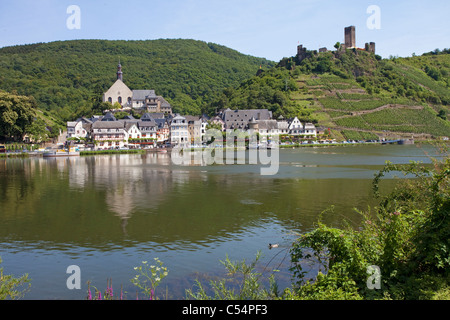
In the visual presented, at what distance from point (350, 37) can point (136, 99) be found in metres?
109

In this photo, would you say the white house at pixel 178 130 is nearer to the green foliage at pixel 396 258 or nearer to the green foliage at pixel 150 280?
the green foliage at pixel 150 280

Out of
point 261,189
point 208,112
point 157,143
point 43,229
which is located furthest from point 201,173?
point 208,112

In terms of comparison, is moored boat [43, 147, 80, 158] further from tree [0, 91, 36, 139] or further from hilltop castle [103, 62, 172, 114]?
hilltop castle [103, 62, 172, 114]

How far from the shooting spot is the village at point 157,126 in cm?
10056

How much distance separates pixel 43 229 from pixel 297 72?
154 m

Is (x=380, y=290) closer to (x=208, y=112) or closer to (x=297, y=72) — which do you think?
(x=208, y=112)

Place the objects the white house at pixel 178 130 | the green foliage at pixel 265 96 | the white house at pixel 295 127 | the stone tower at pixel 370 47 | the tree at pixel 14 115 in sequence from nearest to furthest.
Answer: the tree at pixel 14 115
the white house at pixel 178 130
the white house at pixel 295 127
the green foliage at pixel 265 96
the stone tower at pixel 370 47

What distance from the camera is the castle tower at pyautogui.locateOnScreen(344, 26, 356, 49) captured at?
18496cm

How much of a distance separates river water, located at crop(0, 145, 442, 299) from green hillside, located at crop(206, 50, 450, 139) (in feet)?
323

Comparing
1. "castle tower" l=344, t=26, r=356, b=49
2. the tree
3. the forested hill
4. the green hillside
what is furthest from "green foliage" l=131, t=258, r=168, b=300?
"castle tower" l=344, t=26, r=356, b=49

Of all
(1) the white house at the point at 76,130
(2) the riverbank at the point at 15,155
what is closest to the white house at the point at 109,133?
(1) the white house at the point at 76,130

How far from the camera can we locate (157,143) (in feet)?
351

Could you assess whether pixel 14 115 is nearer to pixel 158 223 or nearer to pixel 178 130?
pixel 178 130
